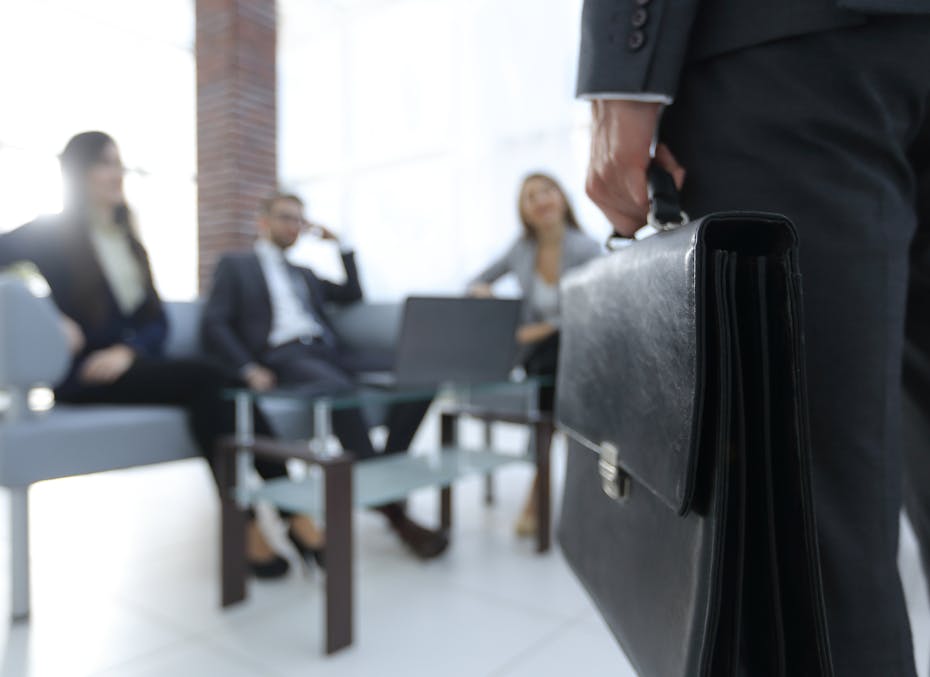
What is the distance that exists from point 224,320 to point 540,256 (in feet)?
4.42

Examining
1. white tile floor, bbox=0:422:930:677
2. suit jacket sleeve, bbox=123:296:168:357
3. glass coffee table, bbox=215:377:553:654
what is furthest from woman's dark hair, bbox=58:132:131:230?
white tile floor, bbox=0:422:930:677

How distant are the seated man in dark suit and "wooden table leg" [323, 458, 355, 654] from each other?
0.63 metres

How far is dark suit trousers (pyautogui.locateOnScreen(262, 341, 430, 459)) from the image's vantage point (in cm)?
211

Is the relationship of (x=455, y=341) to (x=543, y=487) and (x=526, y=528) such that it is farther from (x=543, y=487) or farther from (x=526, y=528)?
(x=526, y=528)

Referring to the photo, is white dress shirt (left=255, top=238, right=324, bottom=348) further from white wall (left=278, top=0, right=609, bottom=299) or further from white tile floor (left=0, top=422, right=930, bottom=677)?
white wall (left=278, top=0, right=609, bottom=299)

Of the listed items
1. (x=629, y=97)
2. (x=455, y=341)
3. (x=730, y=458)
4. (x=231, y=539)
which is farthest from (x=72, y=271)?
(x=730, y=458)

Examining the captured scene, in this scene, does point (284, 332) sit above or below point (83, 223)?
below

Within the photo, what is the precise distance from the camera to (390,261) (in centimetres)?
618

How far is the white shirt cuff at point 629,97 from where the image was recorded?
2.08ft

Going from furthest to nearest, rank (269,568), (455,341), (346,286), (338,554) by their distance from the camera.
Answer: (346,286), (455,341), (269,568), (338,554)

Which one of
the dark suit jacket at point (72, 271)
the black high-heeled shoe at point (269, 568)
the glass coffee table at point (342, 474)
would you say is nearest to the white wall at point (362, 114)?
the dark suit jacket at point (72, 271)

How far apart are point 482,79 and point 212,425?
15.0 ft

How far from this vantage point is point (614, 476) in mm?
663

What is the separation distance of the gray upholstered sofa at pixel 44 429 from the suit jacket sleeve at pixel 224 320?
0.56 metres
